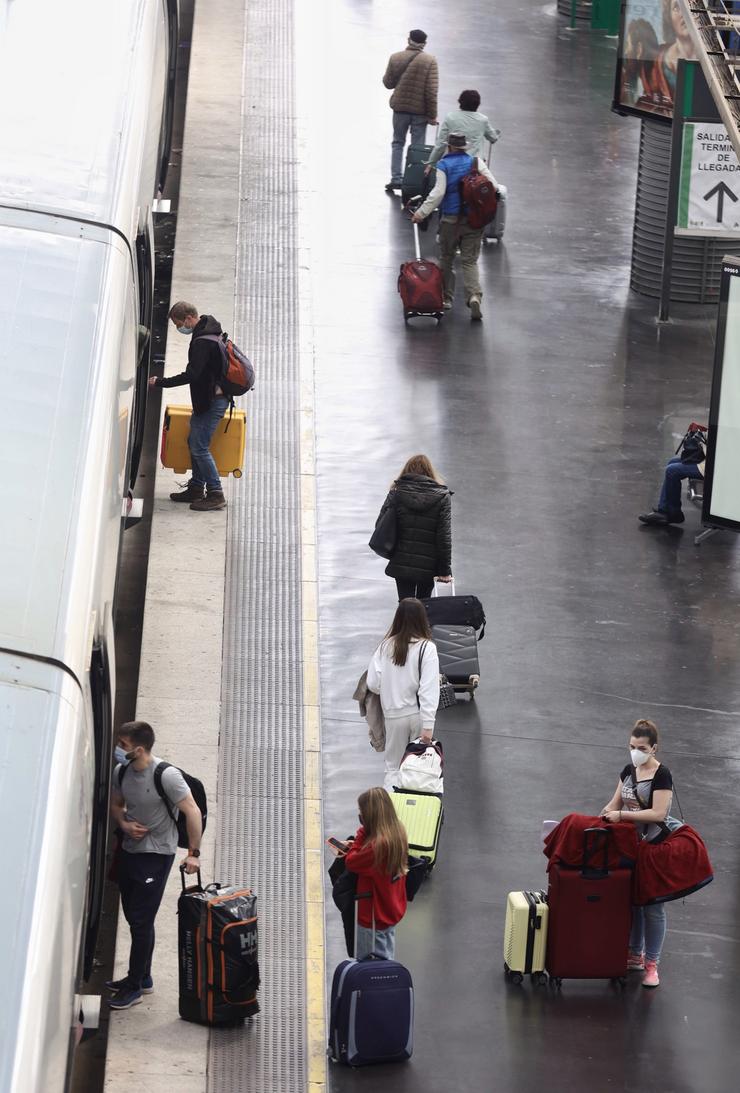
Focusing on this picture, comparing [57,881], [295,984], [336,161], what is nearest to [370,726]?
[295,984]

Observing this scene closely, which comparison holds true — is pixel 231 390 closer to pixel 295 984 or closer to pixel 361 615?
pixel 361 615

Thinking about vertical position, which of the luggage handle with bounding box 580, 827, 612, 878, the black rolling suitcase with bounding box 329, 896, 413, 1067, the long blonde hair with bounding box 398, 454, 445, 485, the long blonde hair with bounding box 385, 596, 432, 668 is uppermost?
the long blonde hair with bounding box 398, 454, 445, 485

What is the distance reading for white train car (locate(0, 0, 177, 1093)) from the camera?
5.46m

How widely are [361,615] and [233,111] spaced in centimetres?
1115

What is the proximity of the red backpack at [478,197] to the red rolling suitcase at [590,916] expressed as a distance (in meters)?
9.93

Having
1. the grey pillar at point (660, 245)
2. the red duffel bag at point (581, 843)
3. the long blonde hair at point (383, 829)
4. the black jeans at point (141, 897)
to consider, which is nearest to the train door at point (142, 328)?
the black jeans at point (141, 897)

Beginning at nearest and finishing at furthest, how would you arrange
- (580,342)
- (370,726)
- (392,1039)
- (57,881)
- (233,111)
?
(57,881)
(392,1039)
(370,726)
(580,342)
(233,111)

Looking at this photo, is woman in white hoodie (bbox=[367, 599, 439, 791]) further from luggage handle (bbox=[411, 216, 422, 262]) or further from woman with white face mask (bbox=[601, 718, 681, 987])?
luggage handle (bbox=[411, 216, 422, 262])

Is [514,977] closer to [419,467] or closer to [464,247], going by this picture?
[419,467]

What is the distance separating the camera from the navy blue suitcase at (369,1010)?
9062 mm

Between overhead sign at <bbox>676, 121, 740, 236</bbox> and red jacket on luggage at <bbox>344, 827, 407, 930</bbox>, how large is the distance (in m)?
11.5

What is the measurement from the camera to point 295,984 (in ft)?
31.8

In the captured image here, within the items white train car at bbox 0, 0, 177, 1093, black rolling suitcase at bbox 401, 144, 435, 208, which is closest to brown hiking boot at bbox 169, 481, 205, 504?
white train car at bbox 0, 0, 177, 1093

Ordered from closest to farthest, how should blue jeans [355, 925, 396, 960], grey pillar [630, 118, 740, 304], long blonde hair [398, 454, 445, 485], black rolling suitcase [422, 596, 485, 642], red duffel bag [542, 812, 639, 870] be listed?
blue jeans [355, 925, 396, 960], red duffel bag [542, 812, 639, 870], long blonde hair [398, 454, 445, 485], black rolling suitcase [422, 596, 485, 642], grey pillar [630, 118, 740, 304]
